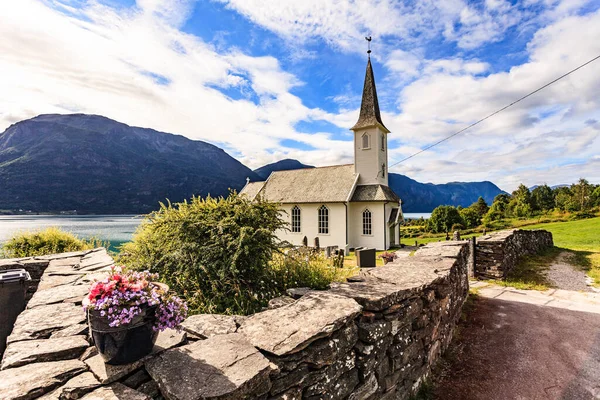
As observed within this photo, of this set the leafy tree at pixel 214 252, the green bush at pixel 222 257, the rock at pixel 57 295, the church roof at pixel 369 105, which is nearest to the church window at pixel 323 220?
the church roof at pixel 369 105

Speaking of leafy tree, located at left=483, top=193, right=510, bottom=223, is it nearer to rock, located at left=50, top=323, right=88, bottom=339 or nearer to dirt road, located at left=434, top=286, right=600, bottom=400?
dirt road, located at left=434, top=286, right=600, bottom=400

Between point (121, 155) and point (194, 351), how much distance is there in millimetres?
224463

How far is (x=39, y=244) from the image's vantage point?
926 cm

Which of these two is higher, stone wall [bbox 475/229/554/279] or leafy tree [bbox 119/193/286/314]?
leafy tree [bbox 119/193/286/314]

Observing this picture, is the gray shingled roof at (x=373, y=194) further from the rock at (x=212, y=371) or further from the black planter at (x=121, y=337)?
the black planter at (x=121, y=337)

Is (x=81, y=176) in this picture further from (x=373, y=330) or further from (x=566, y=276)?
(x=566, y=276)

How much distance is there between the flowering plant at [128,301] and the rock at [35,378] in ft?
1.60

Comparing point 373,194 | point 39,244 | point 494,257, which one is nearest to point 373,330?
point 494,257

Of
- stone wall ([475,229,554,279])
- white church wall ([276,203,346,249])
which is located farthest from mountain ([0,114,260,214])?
stone wall ([475,229,554,279])

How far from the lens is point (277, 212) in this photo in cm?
521

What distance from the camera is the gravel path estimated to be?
833 centimetres

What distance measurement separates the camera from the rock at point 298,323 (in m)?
2.16

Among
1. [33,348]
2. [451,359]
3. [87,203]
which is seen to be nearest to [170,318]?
[33,348]

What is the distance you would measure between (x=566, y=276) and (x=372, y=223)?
13401mm
